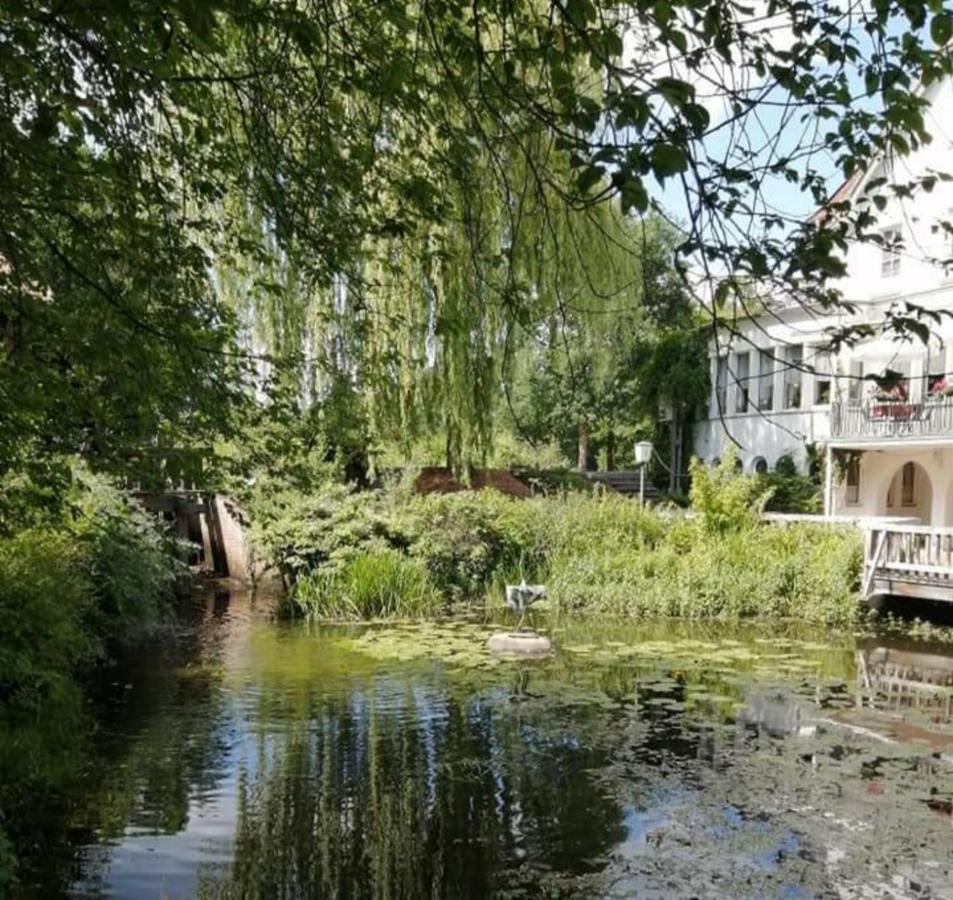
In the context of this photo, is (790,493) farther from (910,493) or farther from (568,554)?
(568,554)

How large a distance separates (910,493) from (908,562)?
10.8 metres

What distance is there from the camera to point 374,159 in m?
5.06

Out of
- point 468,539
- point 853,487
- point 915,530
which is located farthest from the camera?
point 853,487

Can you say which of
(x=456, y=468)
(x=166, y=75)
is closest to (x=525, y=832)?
(x=166, y=75)

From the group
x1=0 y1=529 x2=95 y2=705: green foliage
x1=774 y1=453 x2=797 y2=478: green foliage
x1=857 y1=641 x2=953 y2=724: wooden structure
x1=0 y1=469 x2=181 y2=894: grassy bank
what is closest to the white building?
x1=774 y1=453 x2=797 y2=478: green foliage

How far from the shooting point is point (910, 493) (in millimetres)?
25641

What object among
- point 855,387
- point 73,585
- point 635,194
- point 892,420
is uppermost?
point 855,387

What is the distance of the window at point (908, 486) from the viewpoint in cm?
2547

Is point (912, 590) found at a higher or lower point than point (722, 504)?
lower

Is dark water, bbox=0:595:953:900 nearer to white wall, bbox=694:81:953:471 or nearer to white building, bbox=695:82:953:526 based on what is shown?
→ white wall, bbox=694:81:953:471

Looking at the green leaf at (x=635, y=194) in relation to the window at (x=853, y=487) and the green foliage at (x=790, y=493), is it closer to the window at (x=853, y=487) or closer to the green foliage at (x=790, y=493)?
the window at (x=853, y=487)

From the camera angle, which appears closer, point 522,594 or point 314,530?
point 522,594

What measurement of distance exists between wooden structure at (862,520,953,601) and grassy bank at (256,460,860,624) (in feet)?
1.60

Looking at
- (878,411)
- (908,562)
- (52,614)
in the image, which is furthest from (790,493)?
(52,614)
